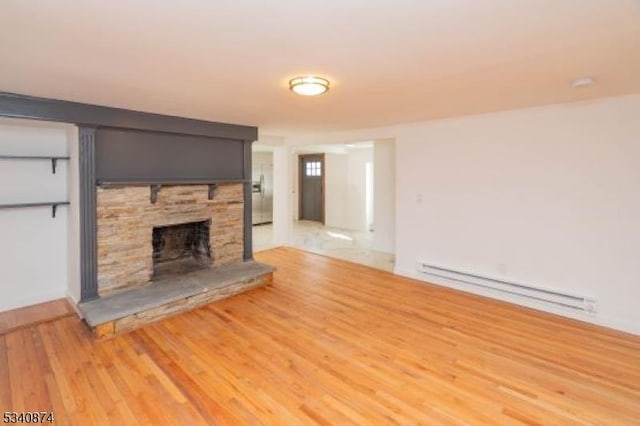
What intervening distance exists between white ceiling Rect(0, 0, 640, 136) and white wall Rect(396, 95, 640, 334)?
435mm

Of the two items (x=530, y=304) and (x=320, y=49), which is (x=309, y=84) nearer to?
(x=320, y=49)

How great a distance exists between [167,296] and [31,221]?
172cm

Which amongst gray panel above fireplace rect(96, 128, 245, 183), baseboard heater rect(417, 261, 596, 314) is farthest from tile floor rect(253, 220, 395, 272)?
gray panel above fireplace rect(96, 128, 245, 183)

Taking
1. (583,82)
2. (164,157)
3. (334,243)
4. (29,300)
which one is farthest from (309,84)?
(334,243)

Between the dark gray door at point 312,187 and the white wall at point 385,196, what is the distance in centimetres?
305

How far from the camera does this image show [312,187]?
984 cm

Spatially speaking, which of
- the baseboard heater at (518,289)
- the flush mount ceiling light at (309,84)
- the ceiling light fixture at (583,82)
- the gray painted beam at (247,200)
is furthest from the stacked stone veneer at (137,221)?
the ceiling light fixture at (583,82)

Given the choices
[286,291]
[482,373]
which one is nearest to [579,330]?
[482,373]

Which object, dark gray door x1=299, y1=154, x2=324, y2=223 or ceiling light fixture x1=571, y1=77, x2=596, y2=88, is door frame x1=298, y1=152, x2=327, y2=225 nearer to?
dark gray door x1=299, y1=154, x2=324, y2=223

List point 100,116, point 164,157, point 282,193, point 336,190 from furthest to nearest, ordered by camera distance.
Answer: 1. point 336,190
2. point 282,193
3. point 164,157
4. point 100,116

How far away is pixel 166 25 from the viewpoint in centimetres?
173

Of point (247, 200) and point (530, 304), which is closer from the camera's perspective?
point (530, 304)

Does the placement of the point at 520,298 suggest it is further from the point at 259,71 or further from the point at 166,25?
the point at 166,25

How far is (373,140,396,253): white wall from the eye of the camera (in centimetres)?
634
